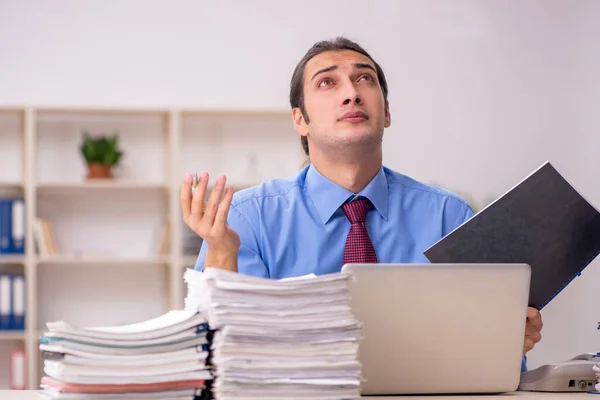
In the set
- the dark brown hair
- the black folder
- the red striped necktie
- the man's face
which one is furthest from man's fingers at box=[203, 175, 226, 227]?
the dark brown hair

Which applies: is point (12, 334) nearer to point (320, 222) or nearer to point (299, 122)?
point (299, 122)

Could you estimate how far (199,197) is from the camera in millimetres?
1497

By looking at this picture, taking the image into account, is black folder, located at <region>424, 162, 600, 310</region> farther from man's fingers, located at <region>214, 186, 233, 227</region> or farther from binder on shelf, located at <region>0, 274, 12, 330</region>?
binder on shelf, located at <region>0, 274, 12, 330</region>

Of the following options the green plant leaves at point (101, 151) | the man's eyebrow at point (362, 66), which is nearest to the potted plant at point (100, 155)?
the green plant leaves at point (101, 151)

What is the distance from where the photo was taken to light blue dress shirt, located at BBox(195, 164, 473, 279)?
220cm

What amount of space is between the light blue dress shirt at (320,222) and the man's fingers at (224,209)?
0.55 metres

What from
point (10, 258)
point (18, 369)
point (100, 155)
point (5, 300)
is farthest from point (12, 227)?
point (18, 369)

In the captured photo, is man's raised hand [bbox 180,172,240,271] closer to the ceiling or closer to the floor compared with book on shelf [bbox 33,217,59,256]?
closer to the floor

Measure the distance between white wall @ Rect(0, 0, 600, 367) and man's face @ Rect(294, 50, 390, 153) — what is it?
2772 millimetres

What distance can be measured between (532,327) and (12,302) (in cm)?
342

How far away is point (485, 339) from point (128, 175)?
3.79 m

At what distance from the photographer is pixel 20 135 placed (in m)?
4.96

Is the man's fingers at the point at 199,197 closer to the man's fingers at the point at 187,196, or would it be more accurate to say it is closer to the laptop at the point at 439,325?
the man's fingers at the point at 187,196

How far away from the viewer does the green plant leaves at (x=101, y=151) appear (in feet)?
15.6
